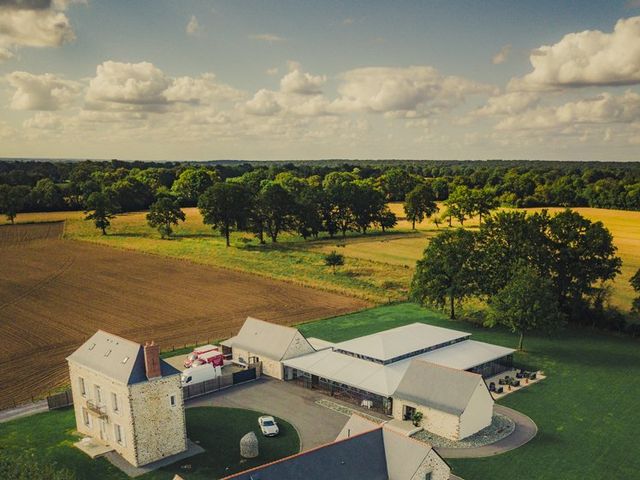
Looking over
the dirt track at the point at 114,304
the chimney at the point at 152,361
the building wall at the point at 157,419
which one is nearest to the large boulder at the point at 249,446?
the building wall at the point at 157,419

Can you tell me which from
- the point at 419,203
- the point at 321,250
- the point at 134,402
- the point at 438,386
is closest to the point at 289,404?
the point at 438,386

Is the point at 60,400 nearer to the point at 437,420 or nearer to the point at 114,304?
the point at 114,304

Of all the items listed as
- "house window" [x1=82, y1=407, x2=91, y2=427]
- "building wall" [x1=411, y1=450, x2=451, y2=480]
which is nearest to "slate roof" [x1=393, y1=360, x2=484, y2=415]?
"building wall" [x1=411, y1=450, x2=451, y2=480]

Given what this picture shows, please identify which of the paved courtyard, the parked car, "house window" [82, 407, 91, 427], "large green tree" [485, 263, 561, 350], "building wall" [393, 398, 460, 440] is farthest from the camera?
"large green tree" [485, 263, 561, 350]

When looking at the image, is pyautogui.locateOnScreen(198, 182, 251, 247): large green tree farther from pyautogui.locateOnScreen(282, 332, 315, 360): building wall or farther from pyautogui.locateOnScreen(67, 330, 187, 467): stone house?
pyautogui.locateOnScreen(67, 330, 187, 467): stone house

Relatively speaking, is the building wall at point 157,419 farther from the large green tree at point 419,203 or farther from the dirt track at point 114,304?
the large green tree at point 419,203

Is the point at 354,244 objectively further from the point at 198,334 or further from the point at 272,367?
the point at 272,367

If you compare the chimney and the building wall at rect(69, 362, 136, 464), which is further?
the building wall at rect(69, 362, 136, 464)
